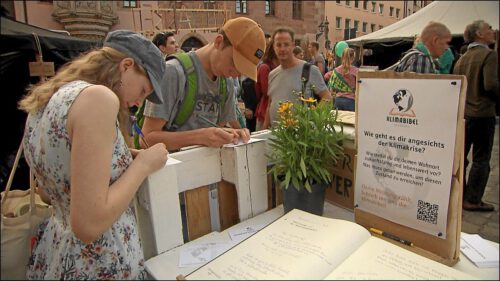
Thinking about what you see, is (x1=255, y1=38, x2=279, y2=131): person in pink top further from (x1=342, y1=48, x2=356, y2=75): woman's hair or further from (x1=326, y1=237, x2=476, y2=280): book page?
(x1=326, y1=237, x2=476, y2=280): book page

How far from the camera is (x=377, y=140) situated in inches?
39.0

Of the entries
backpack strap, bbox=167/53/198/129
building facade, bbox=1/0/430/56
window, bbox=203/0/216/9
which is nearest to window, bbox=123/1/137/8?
building facade, bbox=1/0/430/56

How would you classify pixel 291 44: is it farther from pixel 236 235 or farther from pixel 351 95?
pixel 236 235

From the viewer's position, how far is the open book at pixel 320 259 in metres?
0.74

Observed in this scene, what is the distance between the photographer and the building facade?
4.42 ft

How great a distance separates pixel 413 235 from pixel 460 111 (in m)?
0.37

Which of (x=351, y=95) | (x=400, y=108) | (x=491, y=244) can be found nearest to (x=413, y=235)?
(x=491, y=244)

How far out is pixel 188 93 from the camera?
145 cm

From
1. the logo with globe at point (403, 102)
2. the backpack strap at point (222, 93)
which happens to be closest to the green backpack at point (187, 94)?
the backpack strap at point (222, 93)

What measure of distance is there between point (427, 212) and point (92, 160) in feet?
2.80

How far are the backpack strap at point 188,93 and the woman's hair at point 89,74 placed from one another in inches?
21.2

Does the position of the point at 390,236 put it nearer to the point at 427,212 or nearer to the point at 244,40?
the point at 427,212

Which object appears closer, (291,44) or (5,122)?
(291,44)

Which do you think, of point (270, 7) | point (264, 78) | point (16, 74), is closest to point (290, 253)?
point (270, 7)
